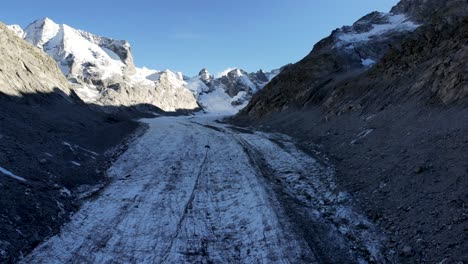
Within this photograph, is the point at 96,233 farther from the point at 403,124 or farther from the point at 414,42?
the point at 414,42

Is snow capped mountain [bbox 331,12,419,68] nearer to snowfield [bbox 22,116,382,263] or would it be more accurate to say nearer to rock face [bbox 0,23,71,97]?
snowfield [bbox 22,116,382,263]

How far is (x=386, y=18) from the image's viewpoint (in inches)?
2096

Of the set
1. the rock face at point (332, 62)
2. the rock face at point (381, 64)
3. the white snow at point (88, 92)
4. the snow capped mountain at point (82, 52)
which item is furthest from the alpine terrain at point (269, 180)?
the snow capped mountain at point (82, 52)

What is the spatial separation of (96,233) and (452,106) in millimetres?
13038

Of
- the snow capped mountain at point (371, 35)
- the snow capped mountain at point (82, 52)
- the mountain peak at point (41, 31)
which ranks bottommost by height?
the snow capped mountain at point (371, 35)

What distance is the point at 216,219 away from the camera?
31.5 ft

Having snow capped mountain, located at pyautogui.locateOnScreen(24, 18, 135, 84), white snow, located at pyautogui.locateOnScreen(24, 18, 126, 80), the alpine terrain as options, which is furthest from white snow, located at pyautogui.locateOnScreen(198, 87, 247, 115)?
the alpine terrain

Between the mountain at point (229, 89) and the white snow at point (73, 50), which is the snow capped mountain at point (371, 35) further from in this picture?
the mountain at point (229, 89)

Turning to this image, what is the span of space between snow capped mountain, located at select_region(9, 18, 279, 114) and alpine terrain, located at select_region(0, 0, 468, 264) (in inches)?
2219

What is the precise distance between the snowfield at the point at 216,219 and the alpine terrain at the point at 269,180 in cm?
4

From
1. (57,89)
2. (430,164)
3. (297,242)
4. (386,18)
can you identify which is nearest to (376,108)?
(430,164)

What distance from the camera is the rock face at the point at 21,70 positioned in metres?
24.7

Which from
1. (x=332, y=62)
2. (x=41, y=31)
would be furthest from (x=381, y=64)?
(x=41, y=31)

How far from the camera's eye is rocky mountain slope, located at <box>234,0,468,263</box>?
8039 mm
